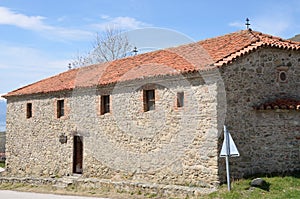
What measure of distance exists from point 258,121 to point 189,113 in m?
2.32

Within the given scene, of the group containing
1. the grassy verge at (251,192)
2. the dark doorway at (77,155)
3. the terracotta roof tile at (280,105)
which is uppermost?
the terracotta roof tile at (280,105)

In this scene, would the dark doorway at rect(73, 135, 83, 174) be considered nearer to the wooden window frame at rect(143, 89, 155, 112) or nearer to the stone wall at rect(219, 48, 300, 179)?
the wooden window frame at rect(143, 89, 155, 112)

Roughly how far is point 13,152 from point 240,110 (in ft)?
45.9

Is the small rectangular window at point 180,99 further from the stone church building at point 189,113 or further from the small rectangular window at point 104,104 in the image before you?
the small rectangular window at point 104,104

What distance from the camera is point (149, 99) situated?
15.3 metres

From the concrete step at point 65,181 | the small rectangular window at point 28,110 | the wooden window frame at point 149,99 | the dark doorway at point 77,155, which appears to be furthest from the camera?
the small rectangular window at point 28,110

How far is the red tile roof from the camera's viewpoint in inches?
531

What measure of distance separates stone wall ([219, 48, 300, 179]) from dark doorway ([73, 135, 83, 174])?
7.87 m

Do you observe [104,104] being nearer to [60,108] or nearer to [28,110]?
[60,108]

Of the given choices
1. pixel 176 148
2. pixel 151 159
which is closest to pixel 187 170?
pixel 176 148

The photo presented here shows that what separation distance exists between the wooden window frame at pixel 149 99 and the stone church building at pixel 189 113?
4 cm

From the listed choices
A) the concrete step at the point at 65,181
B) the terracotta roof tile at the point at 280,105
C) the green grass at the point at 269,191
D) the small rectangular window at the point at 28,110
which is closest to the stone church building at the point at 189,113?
the terracotta roof tile at the point at 280,105

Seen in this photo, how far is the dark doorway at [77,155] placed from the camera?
721 inches

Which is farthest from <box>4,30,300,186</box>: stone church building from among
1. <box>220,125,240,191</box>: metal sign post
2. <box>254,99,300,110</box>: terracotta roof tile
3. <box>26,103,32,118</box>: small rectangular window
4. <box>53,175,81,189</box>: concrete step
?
<box>26,103,32,118</box>: small rectangular window
